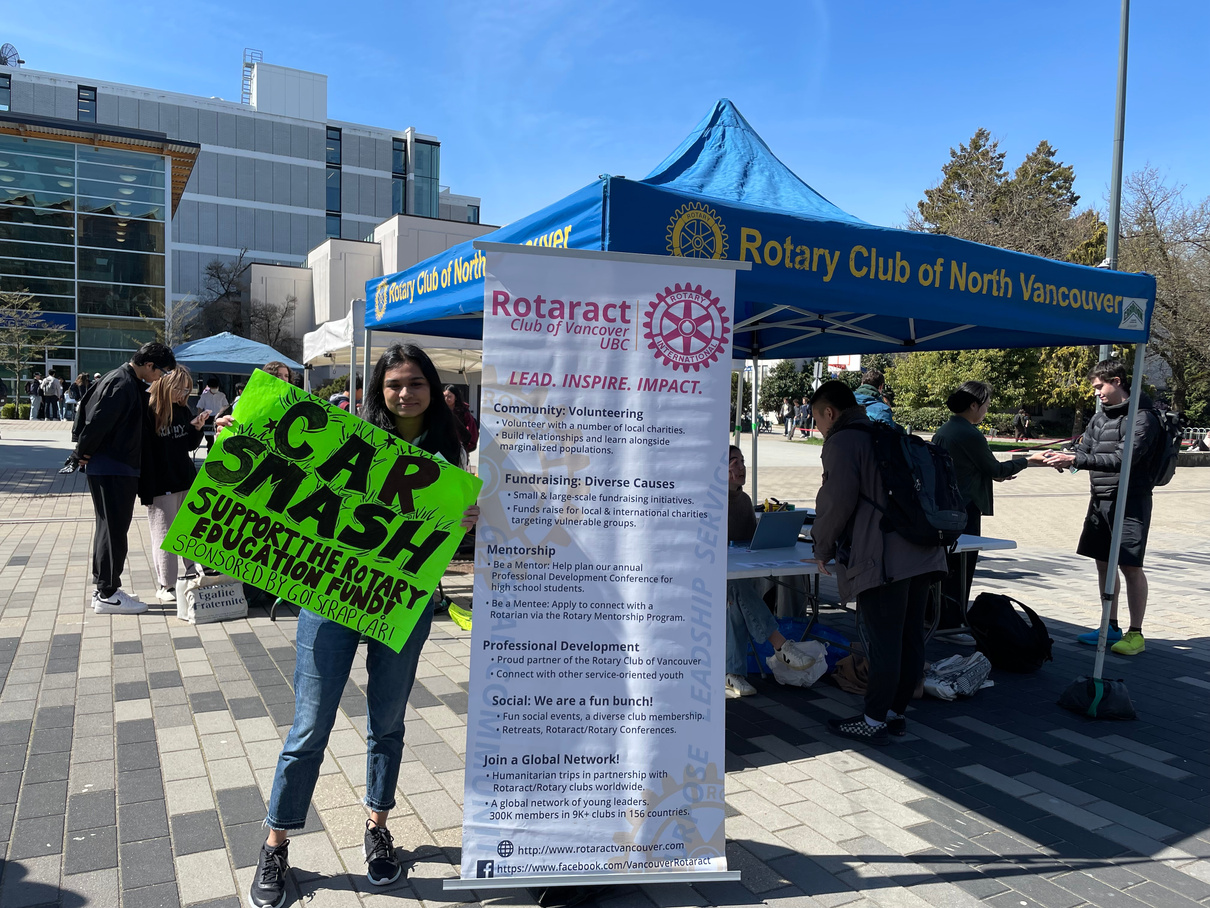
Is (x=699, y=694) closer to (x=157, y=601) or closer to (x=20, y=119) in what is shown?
(x=157, y=601)

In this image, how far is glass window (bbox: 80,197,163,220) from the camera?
119 ft

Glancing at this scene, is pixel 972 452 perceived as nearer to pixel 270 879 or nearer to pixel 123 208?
pixel 270 879

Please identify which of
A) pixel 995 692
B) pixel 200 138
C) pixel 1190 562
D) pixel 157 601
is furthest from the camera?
pixel 200 138

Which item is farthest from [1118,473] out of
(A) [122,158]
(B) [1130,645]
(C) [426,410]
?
(A) [122,158]

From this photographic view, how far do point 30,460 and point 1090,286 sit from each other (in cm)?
1858

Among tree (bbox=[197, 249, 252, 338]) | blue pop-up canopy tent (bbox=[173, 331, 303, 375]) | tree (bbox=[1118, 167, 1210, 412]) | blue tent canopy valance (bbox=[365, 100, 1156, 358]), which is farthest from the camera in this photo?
tree (bbox=[197, 249, 252, 338])

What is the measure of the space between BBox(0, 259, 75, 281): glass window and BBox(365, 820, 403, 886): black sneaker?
4231 cm

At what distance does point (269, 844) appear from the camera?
2588 mm

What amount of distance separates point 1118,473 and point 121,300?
1655 inches

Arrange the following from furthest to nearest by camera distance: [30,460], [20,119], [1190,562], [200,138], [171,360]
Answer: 1. [200,138]
2. [20,119]
3. [30,460]
4. [1190,562]
5. [171,360]

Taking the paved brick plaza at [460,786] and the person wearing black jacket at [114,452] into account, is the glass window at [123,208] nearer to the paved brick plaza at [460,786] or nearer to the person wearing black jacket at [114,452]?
the person wearing black jacket at [114,452]

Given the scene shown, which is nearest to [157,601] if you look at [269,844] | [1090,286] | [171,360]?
[171,360]

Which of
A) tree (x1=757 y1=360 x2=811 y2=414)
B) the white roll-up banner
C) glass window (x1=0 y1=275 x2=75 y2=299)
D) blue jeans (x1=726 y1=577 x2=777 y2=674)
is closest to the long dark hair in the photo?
the white roll-up banner

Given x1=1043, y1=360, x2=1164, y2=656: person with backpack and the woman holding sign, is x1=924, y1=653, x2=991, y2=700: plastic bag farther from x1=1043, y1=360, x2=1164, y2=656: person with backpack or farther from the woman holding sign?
the woman holding sign
